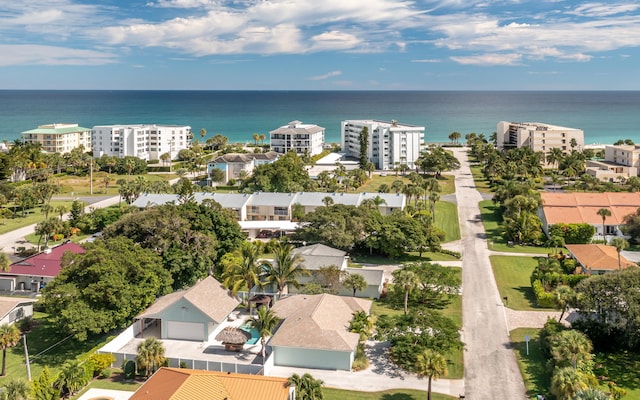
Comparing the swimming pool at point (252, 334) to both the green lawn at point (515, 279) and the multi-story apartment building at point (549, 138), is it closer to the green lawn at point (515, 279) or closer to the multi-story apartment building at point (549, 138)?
the green lawn at point (515, 279)

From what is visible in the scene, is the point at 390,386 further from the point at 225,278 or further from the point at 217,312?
the point at 225,278

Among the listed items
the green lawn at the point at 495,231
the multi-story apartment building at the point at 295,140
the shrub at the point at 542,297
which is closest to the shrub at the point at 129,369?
the shrub at the point at 542,297

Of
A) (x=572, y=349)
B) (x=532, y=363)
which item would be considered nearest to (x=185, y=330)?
(x=532, y=363)

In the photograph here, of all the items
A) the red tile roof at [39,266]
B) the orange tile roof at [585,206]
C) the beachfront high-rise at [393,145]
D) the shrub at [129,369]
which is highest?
the beachfront high-rise at [393,145]

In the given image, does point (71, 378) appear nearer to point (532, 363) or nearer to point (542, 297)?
point (532, 363)

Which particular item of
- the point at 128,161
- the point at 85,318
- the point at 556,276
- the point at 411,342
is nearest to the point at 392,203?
the point at 556,276

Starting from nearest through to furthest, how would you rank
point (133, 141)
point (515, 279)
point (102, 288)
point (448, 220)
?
point (102, 288), point (515, 279), point (448, 220), point (133, 141)
